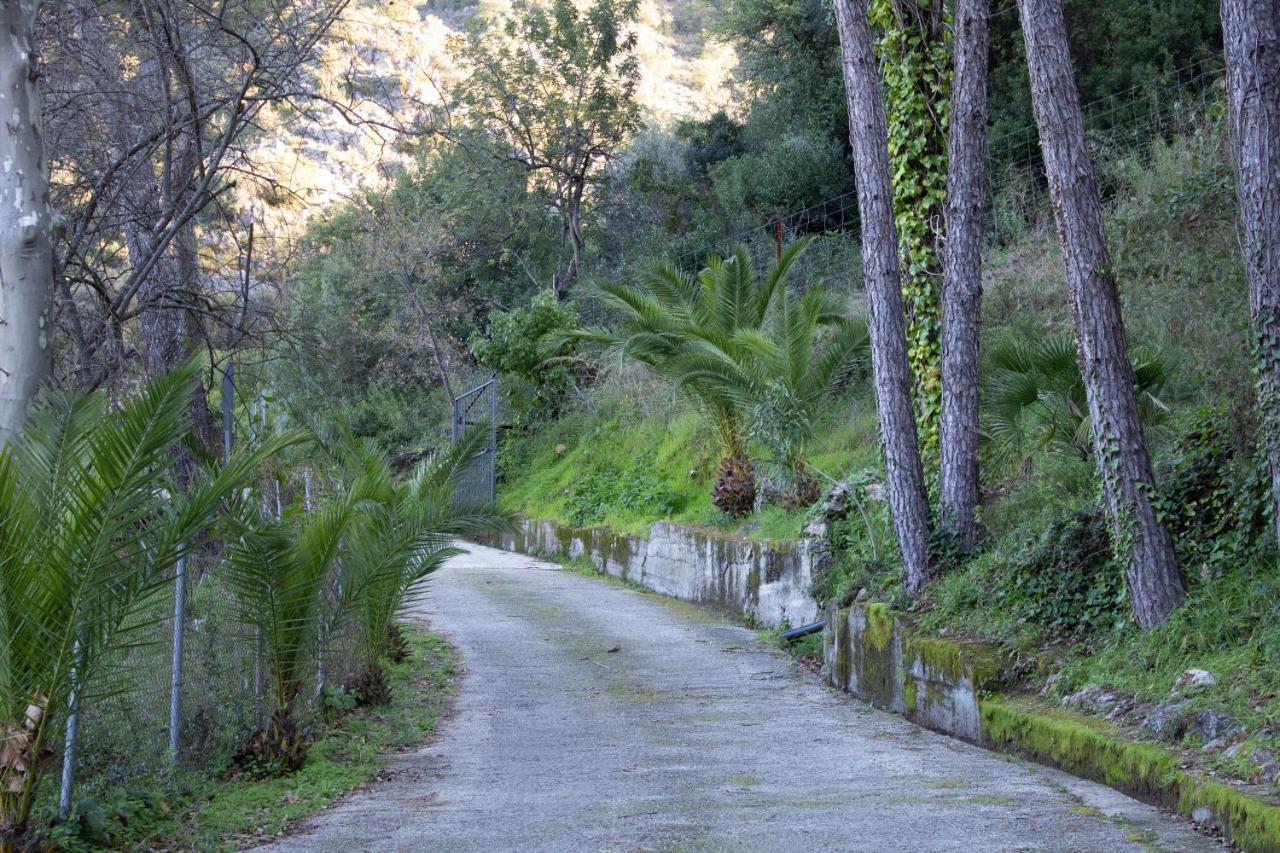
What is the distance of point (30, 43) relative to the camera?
575 centimetres

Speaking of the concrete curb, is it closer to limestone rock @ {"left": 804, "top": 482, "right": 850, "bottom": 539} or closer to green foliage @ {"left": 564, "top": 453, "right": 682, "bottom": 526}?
limestone rock @ {"left": 804, "top": 482, "right": 850, "bottom": 539}

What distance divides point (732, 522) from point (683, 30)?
6976cm

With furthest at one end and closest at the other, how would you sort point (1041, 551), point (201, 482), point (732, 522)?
point (732, 522) < point (1041, 551) < point (201, 482)

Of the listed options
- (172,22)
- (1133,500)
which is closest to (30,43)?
(172,22)

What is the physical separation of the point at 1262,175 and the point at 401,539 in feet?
20.0

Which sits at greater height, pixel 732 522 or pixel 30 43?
pixel 30 43

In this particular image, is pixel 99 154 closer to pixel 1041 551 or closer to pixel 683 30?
pixel 1041 551

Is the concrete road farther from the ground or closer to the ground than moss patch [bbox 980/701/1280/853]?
closer to the ground

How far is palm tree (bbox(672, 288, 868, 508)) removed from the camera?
14.8 meters

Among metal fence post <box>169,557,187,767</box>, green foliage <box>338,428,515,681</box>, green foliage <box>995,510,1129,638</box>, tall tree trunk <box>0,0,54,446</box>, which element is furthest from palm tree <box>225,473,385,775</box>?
green foliage <box>995,510,1129,638</box>

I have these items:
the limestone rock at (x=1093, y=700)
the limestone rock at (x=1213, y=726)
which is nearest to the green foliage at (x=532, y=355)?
the limestone rock at (x=1093, y=700)

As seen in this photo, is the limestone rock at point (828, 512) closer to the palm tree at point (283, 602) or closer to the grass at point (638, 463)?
the grass at point (638, 463)

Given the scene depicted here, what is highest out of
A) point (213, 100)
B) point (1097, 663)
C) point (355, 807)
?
point (213, 100)

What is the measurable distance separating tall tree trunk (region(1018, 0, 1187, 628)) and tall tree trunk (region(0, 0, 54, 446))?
646 centimetres
